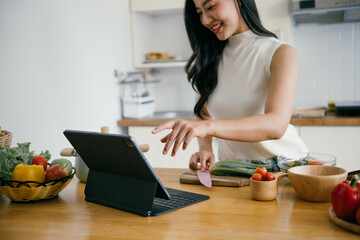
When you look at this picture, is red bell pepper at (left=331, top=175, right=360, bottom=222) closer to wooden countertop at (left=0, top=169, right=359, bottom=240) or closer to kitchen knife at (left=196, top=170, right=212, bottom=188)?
wooden countertop at (left=0, top=169, right=359, bottom=240)

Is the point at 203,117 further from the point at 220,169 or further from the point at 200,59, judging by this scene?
the point at 220,169

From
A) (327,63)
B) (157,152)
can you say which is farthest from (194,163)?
(327,63)

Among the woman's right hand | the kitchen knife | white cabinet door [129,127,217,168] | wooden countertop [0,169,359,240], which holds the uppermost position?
the woman's right hand

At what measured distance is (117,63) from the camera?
3.69m

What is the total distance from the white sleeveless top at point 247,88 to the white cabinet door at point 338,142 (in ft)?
3.77

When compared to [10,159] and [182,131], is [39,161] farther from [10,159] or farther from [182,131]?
[182,131]

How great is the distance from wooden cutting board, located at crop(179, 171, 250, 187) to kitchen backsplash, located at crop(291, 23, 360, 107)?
8.05ft

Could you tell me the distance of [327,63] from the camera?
12.4 ft

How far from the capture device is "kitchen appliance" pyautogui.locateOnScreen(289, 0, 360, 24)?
10.3 ft

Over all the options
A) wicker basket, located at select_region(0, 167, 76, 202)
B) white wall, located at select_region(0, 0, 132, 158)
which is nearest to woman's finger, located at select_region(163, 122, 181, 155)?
wicker basket, located at select_region(0, 167, 76, 202)

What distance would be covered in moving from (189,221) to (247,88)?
942mm

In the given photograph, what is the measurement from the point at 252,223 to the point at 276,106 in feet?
1.88

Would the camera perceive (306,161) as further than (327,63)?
No

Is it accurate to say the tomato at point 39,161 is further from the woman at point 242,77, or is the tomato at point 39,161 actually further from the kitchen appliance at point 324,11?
the kitchen appliance at point 324,11
